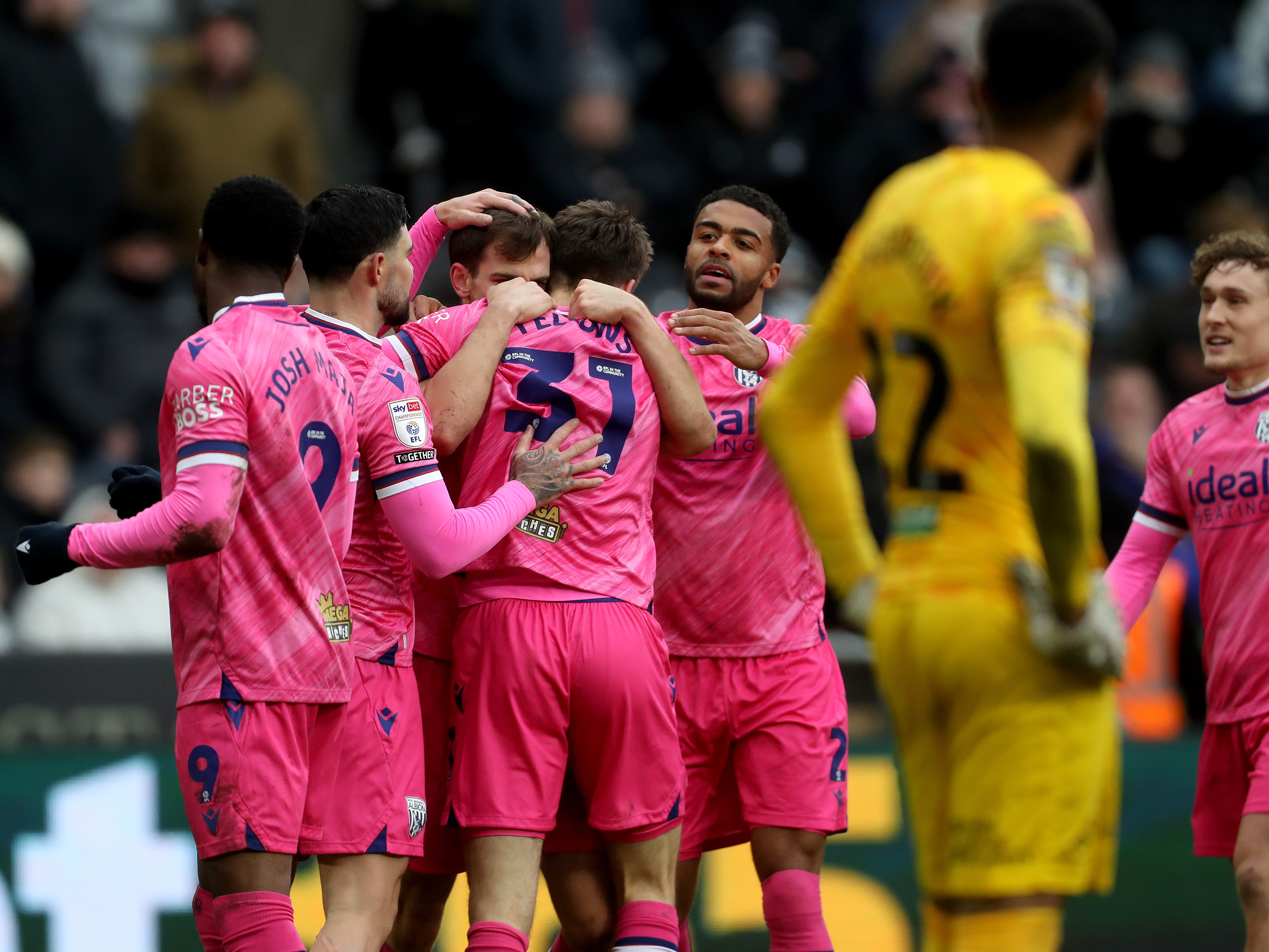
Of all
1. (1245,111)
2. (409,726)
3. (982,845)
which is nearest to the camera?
(982,845)

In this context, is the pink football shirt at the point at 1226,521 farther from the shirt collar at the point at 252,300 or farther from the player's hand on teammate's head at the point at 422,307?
the shirt collar at the point at 252,300

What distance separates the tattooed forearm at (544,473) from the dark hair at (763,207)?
134 cm

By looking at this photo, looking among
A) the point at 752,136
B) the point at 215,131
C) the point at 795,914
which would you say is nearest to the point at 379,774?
the point at 795,914

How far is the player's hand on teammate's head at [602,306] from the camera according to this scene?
234 inches

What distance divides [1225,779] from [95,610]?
6268 millimetres

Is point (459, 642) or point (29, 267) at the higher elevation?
point (29, 267)

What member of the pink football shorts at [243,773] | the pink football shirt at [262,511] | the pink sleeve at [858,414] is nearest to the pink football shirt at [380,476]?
the pink football shirt at [262,511]

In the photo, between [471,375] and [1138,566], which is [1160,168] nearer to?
[1138,566]

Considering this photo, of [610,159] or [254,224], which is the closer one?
[254,224]

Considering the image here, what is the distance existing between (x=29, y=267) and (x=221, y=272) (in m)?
7.55

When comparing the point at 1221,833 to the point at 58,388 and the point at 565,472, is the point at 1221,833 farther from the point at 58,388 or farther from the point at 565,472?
the point at 58,388

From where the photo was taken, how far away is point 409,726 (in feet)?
18.9

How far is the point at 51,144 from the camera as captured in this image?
12.1 metres

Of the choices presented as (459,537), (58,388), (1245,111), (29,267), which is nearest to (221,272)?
(459,537)
